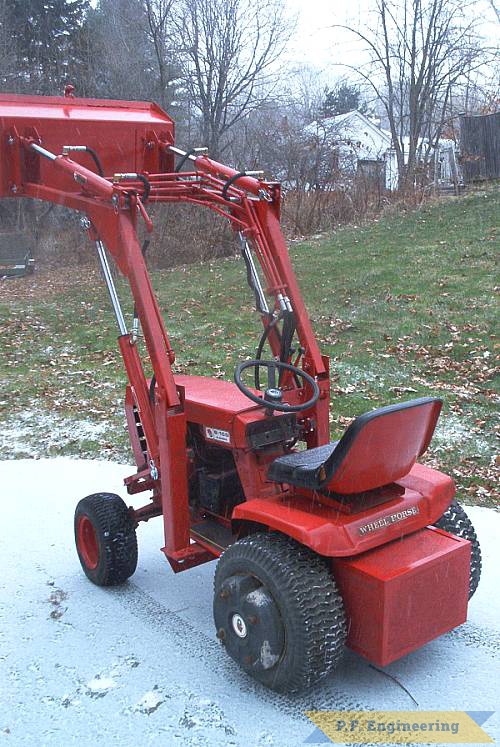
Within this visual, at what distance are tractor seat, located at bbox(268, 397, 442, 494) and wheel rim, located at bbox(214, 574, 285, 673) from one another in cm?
45

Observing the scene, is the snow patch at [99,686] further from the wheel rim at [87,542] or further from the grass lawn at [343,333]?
the grass lawn at [343,333]

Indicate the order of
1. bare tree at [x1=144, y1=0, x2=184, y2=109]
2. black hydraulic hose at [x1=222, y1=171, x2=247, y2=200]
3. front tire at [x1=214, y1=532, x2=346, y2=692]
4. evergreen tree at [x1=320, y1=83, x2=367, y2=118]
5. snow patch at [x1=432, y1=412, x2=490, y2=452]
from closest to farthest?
front tire at [x1=214, y1=532, x2=346, y2=692] → black hydraulic hose at [x1=222, y1=171, x2=247, y2=200] → snow patch at [x1=432, y1=412, x2=490, y2=452] → bare tree at [x1=144, y1=0, x2=184, y2=109] → evergreen tree at [x1=320, y1=83, x2=367, y2=118]

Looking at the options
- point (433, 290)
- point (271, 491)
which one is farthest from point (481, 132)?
point (271, 491)

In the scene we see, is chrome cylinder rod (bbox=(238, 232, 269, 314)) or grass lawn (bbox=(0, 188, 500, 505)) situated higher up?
chrome cylinder rod (bbox=(238, 232, 269, 314))

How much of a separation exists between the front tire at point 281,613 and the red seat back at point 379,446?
33 centimetres

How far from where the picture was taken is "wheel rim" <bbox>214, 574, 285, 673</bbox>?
2961 millimetres

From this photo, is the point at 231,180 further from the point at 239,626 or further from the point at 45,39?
the point at 45,39

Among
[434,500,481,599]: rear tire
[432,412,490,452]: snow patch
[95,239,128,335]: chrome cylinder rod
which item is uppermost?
[95,239,128,335]: chrome cylinder rod

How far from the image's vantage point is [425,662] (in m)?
3.29

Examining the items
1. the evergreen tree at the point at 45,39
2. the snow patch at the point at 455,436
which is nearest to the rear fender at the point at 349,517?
the snow patch at the point at 455,436

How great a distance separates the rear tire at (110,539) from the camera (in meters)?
3.97

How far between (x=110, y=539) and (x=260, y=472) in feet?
3.07

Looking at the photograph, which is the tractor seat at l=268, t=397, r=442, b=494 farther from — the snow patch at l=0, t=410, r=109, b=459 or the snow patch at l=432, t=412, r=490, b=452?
the snow patch at l=0, t=410, r=109, b=459

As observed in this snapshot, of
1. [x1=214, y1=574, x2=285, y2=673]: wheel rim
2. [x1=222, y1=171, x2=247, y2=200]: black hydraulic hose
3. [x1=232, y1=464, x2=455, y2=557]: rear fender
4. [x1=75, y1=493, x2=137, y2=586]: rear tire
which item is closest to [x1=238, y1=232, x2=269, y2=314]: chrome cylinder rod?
[x1=222, y1=171, x2=247, y2=200]: black hydraulic hose
